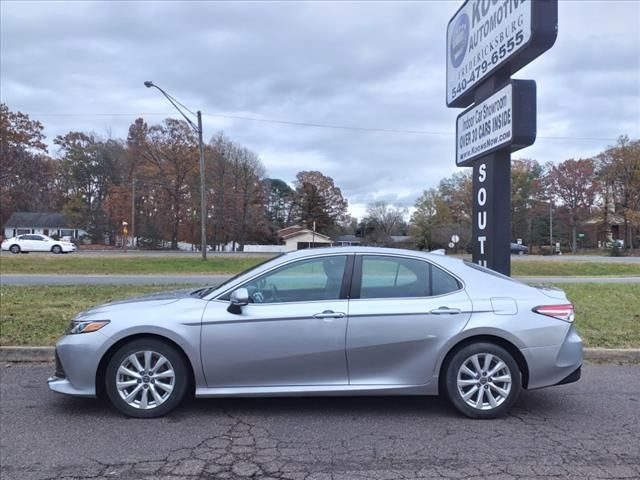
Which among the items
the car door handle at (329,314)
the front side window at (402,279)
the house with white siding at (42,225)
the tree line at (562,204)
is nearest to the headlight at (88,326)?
the car door handle at (329,314)

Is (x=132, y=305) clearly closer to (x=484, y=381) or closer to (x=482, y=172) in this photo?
(x=484, y=381)

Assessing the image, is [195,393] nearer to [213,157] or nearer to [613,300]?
[613,300]

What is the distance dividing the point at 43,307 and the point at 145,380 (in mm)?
6475

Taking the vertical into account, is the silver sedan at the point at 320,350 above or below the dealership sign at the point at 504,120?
below

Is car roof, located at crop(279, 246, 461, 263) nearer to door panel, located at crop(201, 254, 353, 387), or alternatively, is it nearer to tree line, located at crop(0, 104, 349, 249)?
door panel, located at crop(201, 254, 353, 387)

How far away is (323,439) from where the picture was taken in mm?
4184

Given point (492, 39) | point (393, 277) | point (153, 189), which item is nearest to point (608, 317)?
point (492, 39)

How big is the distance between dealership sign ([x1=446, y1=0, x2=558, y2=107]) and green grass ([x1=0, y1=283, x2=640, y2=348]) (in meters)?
4.03

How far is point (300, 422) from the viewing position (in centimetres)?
456

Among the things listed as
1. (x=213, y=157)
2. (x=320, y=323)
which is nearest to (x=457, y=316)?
(x=320, y=323)

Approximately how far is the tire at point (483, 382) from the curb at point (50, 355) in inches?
111

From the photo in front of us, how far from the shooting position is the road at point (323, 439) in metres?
3.62

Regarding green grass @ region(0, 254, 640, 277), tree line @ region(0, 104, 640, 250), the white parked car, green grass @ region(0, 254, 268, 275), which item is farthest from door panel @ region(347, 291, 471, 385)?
tree line @ region(0, 104, 640, 250)

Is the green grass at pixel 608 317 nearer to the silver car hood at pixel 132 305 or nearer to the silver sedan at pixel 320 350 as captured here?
the silver sedan at pixel 320 350
